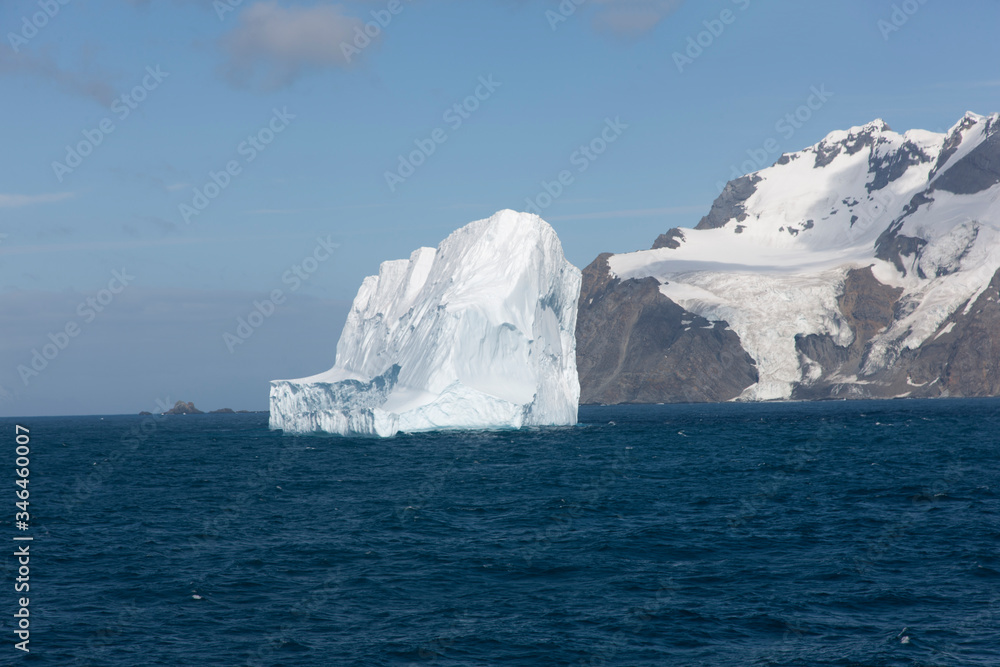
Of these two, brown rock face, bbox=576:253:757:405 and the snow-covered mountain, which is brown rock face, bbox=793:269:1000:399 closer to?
the snow-covered mountain

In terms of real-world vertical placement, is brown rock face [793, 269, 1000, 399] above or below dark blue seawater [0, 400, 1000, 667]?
above

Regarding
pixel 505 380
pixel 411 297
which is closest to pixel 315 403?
pixel 411 297

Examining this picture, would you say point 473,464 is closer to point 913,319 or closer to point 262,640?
point 262,640

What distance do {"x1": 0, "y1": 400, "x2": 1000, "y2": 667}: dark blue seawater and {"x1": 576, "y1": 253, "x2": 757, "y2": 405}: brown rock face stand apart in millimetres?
141848

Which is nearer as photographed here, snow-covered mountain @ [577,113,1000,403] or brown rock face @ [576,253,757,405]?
snow-covered mountain @ [577,113,1000,403]

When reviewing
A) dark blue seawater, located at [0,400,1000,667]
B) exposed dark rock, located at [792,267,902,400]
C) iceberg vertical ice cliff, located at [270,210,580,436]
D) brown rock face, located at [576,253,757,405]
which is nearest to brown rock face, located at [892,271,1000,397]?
exposed dark rock, located at [792,267,902,400]

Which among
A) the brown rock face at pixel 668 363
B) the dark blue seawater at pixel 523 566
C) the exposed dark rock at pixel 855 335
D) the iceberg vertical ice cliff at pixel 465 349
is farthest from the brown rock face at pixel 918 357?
the dark blue seawater at pixel 523 566

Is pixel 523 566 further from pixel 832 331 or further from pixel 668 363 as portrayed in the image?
pixel 832 331

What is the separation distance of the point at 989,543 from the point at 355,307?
6287 centimetres

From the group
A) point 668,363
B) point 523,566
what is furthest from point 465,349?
point 668,363

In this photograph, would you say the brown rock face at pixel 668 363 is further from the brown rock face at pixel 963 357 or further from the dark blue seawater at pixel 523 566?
the dark blue seawater at pixel 523 566

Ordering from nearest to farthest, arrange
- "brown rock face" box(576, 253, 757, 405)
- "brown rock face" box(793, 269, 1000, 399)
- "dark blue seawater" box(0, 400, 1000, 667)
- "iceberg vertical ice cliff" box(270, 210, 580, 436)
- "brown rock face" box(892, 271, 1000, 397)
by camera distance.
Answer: "dark blue seawater" box(0, 400, 1000, 667) → "iceberg vertical ice cliff" box(270, 210, 580, 436) → "brown rock face" box(892, 271, 1000, 397) → "brown rock face" box(793, 269, 1000, 399) → "brown rock face" box(576, 253, 757, 405)

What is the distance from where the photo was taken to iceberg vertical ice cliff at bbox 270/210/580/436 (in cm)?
5547

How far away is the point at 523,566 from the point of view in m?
20.8
